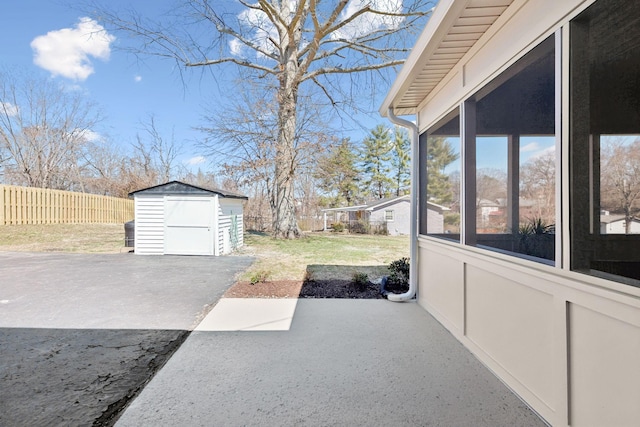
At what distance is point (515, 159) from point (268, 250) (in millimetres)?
8684

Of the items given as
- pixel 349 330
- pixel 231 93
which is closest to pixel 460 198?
pixel 349 330

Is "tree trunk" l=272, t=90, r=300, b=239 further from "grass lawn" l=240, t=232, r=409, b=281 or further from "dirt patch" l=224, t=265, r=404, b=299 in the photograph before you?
"dirt patch" l=224, t=265, r=404, b=299

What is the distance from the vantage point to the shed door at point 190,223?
30.2 ft

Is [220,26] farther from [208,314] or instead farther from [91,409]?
[91,409]

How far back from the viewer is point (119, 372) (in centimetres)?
247

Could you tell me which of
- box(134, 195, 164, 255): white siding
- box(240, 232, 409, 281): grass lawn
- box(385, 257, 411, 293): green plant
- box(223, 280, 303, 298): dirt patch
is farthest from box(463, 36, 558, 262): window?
box(134, 195, 164, 255): white siding

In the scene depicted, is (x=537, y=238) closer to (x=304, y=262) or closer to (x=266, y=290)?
(x=266, y=290)

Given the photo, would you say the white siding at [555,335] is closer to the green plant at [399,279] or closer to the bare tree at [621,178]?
the bare tree at [621,178]

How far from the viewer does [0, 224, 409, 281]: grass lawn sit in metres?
7.00

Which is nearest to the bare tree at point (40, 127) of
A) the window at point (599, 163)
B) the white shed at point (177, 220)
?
the white shed at point (177, 220)

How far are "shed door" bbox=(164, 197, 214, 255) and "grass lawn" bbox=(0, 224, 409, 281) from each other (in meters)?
1.22

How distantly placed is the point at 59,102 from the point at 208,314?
25.3 meters

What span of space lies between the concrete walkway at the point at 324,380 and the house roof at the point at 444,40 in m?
2.67

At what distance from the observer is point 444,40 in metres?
2.85
